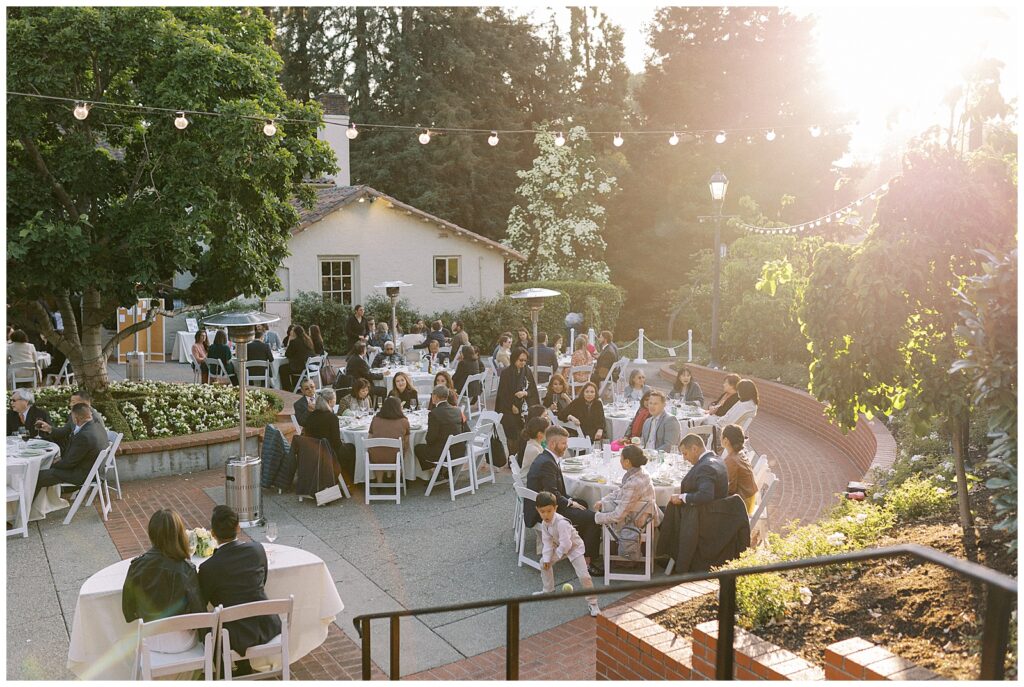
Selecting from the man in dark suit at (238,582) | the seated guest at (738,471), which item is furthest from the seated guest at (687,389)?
the man in dark suit at (238,582)

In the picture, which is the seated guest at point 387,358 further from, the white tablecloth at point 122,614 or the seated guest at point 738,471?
the white tablecloth at point 122,614

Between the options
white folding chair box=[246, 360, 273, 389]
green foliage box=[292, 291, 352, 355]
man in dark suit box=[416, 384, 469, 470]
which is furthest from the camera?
green foliage box=[292, 291, 352, 355]

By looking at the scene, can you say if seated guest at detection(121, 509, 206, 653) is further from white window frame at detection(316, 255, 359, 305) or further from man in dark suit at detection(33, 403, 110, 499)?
white window frame at detection(316, 255, 359, 305)

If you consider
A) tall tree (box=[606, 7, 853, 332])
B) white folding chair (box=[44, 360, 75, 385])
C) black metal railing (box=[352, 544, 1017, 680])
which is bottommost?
white folding chair (box=[44, 360, 75, 385])

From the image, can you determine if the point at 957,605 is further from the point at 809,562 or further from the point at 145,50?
the point at 145,50

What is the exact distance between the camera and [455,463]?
1047 cm

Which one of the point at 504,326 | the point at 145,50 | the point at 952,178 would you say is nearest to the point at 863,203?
the point at 952,178

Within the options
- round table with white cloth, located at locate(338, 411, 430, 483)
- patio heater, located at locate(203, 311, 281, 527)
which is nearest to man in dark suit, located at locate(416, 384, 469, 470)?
round table with white cloth, located at locate(338, 411, 430, 483)

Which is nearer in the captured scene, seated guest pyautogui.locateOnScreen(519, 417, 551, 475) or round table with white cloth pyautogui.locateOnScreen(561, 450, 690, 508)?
round table with white cloth pyautogui.locateOnScreen(561, 450, 690, 508)

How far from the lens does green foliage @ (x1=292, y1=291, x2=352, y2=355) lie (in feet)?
81.8

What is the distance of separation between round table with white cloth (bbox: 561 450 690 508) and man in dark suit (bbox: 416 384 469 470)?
85.1 inches

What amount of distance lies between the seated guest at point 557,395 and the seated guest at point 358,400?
2.45 m

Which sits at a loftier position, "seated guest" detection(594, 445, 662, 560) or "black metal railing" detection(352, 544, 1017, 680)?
"black metal railing" detection(352, 544, 1017, 680)

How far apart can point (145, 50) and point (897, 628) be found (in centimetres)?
1049
